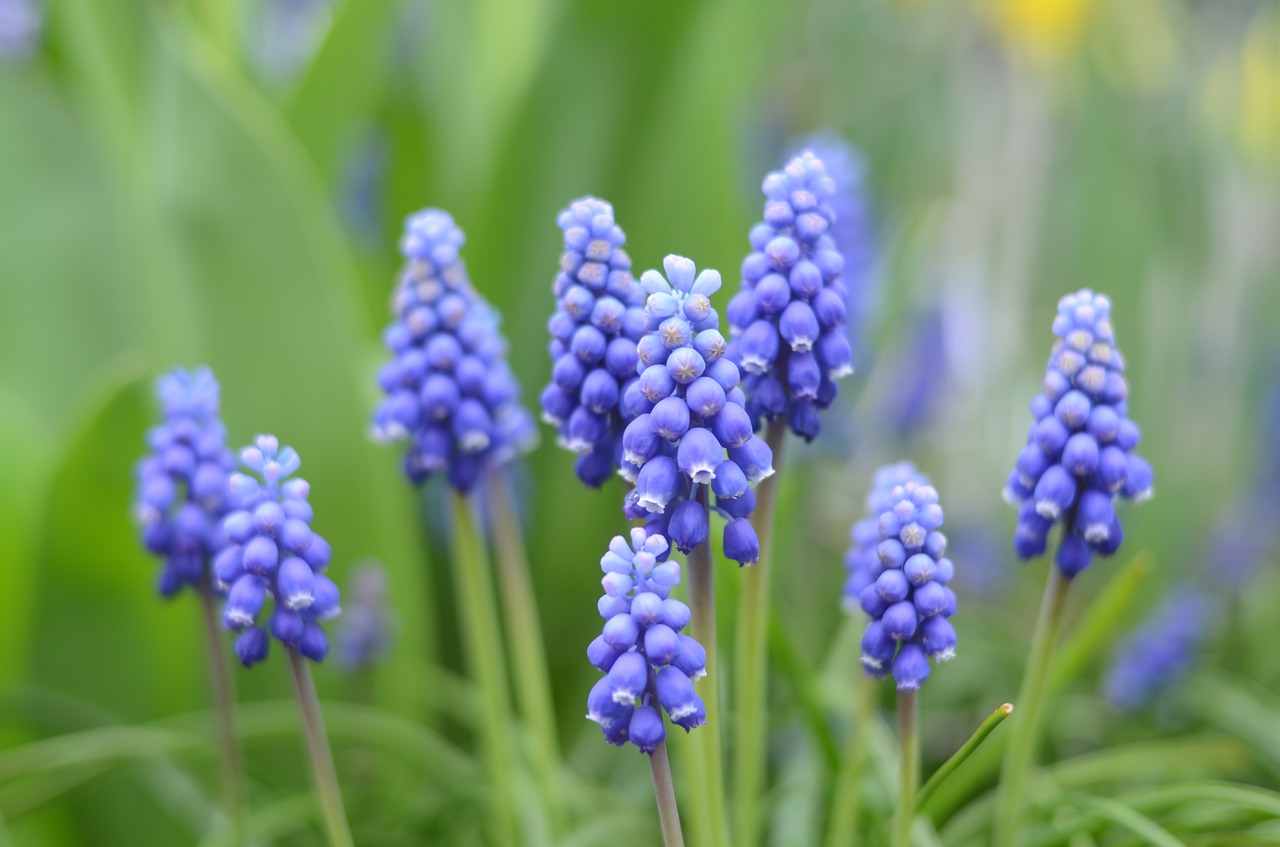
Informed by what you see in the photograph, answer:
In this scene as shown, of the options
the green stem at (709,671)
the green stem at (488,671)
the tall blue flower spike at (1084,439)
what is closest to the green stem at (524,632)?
the green stem at (488,671)

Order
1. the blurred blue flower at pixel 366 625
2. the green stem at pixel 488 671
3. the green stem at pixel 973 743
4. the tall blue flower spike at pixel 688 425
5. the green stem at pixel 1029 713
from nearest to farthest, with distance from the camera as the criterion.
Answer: the tall blue flower spike at pixel 688 425
the green stem at pixel 973 743
the green stem at pixel 1029 713
the green stem at pixel 488 671
the blurred blue flower at pixel 366 625

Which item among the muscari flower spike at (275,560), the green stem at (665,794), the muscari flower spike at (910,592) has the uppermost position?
the muscari flower spike at (275,560)

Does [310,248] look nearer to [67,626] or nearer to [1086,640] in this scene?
[67,626]

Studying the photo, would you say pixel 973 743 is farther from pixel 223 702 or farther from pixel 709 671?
pixel 223 702

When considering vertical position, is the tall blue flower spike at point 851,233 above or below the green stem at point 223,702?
above

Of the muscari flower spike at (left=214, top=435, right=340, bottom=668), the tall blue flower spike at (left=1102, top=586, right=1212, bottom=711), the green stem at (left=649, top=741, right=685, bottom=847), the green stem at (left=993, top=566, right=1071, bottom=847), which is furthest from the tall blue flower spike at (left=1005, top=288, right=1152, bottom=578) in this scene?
the tall blue flower spike at (left=1102, top=586, right=1212, bottom=711)

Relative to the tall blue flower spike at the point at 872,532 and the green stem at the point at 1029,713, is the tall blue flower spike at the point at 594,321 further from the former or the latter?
the green stem at the point at 1029,713
